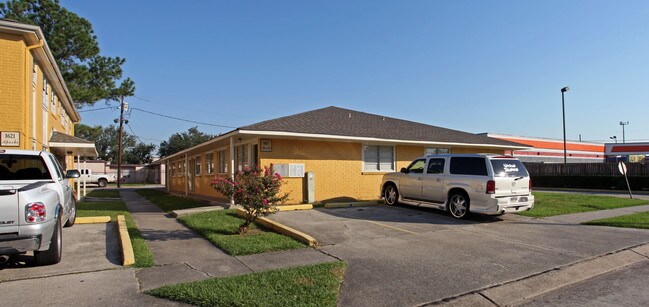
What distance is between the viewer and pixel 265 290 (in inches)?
200

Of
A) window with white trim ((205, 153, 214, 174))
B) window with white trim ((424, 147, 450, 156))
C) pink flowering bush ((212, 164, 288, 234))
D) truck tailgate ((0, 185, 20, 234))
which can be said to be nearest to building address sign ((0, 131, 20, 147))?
pink flowering bush ((212, 164, 288, 234))

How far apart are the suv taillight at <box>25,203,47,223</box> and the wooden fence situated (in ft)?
101

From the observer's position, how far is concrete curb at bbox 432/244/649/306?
509 cm

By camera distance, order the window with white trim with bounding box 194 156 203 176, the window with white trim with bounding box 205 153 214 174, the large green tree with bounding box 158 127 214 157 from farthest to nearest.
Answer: the large green tree with bounding box 158 127 214 157, the window with white trim with bounding box 194 156 203 176, the window with white trim with bounding box 205 153 214 174

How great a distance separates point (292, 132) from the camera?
1381cm

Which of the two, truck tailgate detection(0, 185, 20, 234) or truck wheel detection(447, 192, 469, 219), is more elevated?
truck tailgate detection(0, 185, 20, 234)

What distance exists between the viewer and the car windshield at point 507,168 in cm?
1077

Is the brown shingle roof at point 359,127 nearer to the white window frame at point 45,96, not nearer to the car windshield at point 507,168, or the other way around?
the car windshield at point 507,168

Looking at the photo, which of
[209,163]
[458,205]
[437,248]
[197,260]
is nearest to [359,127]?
[458,205]

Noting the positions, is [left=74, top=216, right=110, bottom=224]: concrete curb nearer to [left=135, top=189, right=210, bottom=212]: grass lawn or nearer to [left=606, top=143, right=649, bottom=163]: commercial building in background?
[left=135, top=189, right=210, bottom=212]: grass lawn

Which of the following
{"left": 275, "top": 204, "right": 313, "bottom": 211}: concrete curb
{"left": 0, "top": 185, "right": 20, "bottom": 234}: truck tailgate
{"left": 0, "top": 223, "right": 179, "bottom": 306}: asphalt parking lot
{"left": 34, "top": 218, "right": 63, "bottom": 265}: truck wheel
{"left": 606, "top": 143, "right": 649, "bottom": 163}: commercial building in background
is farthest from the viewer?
{"left": 606, "top": 143, "right": 649, "bottom": 163}: commercial building in background

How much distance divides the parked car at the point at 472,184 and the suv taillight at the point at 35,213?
9.32 meters

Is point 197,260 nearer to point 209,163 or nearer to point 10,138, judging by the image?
point 10,138

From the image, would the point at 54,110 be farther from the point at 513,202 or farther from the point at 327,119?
the point at 513,202
